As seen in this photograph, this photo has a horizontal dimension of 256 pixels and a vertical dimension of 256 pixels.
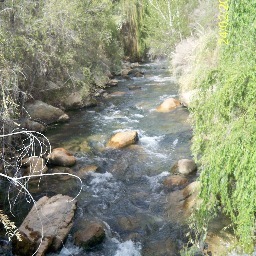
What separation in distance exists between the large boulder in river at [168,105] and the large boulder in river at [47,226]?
310 inches

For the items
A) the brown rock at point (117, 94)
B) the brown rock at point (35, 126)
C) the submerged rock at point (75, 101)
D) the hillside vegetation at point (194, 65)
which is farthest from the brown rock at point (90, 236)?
the brown rock at point (117, 94)

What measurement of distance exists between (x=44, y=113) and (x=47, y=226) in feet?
23.5

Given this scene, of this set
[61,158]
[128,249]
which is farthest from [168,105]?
[128,249]

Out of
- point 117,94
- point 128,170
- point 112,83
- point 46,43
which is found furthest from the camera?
point 112,83

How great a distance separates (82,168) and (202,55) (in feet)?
21.0

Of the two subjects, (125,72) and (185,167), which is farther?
(125,72)

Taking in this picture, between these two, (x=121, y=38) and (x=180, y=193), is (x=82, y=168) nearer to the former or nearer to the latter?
(x=180, y=193)

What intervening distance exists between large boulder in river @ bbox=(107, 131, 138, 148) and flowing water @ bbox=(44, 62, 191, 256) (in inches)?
9.3

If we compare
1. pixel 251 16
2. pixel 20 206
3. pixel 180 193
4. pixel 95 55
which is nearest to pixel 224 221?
pixel 180 193

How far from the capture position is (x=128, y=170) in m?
9.36

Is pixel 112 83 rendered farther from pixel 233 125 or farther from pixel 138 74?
pixel 233 125

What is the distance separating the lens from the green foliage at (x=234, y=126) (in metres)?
4.22

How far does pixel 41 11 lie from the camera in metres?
11.2

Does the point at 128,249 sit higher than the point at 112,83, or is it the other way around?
the point at 112,83
